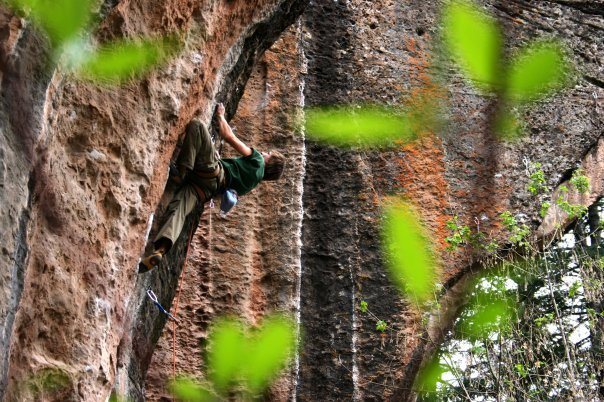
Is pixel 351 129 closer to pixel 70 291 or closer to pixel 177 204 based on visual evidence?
pixel 177 204

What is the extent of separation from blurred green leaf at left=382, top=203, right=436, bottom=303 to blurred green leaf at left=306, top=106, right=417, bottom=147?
0.71 metres

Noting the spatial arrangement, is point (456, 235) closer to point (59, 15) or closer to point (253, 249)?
point (253, 249)

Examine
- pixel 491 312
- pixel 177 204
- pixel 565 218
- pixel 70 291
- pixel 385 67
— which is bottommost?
pixel 70 291

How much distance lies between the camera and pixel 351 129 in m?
10.2

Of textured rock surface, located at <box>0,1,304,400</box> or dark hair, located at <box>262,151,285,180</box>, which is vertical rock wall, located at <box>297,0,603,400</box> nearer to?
dark hair, located at <box>262,151,285,180</box>

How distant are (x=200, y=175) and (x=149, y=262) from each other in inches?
29.8

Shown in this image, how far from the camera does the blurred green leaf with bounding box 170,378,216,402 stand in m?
8.59

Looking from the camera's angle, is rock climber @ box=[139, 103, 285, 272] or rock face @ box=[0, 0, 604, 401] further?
rock climber @ box=[139, 103, 285, 272]

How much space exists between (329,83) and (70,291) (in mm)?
4881

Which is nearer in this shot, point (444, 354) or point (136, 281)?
point (136, 281)

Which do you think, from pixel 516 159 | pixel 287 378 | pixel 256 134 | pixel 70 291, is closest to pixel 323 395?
pixel 287 378

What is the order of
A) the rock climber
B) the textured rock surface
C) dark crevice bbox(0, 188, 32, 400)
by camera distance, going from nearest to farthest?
dark crevice bbox(0, 188, 32, 400) < the textured rock surface < the rock climber

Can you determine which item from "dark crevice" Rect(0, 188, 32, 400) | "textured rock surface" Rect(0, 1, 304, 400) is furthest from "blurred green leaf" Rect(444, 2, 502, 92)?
"dark crevice" Rect(0, 188, 32, 400)

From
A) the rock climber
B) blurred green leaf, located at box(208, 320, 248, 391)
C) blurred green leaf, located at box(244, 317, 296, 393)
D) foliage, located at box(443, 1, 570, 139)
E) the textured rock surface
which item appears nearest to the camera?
the textured rock surface
